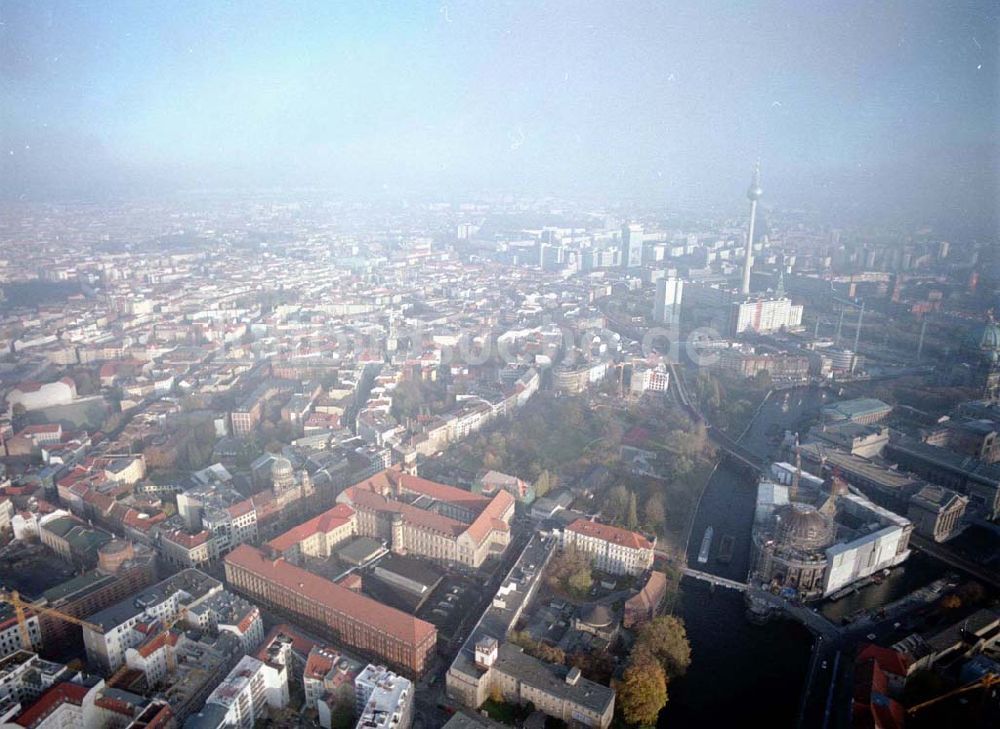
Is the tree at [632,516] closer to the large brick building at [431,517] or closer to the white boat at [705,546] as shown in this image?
the white boat at [705,546]

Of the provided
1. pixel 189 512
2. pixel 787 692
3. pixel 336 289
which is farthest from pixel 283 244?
pixel 787 692

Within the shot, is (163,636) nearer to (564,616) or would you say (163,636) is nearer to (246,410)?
(564,616)

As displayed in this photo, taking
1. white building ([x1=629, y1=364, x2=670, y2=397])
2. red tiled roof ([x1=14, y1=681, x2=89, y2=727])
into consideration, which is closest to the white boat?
white building ([x1=629, y1=364, x2=670, y2=397])

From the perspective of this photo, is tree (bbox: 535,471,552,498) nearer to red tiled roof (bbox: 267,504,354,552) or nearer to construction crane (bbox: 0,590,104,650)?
red tiled roof (bbox: 267,504,354,552)

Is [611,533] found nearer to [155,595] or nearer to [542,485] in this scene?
[542,485]

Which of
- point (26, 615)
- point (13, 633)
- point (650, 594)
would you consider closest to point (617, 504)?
point (650, 594)
